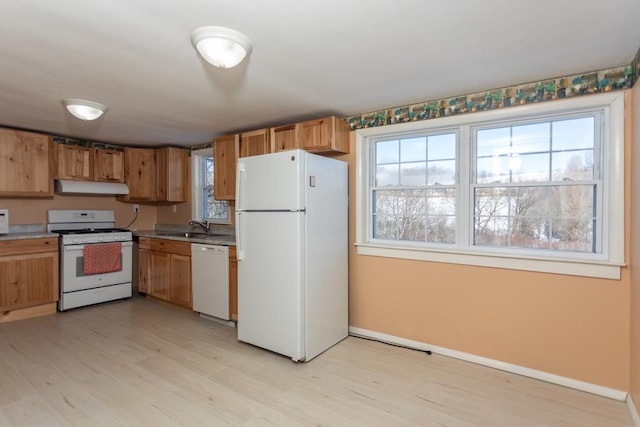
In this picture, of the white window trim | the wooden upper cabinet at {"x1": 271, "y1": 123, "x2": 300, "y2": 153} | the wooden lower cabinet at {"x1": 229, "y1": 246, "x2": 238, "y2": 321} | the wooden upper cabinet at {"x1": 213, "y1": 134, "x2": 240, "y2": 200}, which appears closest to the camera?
the white window trim

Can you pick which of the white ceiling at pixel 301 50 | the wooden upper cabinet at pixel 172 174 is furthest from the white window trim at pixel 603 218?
the wooden upper cabinet at pixel 172 174

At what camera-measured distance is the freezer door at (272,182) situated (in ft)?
8.61

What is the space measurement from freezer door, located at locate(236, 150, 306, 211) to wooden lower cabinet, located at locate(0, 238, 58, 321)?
2623 millimetres

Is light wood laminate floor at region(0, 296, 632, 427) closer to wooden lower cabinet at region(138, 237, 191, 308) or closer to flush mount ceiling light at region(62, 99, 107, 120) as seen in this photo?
wooden lower cabinet at region(138, 237, 191, 308)

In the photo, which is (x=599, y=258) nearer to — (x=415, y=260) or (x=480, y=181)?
(x=480, y=181)

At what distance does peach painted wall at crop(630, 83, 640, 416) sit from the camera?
1927 mm

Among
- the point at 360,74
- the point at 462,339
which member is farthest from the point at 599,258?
the point at 360,74

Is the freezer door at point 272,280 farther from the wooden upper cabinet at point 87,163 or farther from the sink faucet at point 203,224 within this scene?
the wooden upper cabinet at point 87,163

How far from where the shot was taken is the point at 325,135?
309cm

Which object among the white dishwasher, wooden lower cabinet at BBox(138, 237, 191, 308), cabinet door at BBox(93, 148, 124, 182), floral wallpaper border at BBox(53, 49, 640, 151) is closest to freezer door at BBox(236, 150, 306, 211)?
the white dishwasher

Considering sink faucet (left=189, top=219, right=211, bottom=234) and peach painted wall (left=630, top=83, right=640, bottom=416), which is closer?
peach painted wall (left=630, top=83, right=640, bottom=416)

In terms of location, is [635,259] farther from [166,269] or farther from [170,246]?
[166,269]

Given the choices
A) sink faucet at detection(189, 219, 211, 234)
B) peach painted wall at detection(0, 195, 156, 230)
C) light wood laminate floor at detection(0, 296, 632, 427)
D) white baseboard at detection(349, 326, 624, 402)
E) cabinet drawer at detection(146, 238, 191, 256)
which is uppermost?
peach painted wall at detection(0, 195, 156, 230)

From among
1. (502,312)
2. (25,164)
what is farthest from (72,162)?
(502,312)
